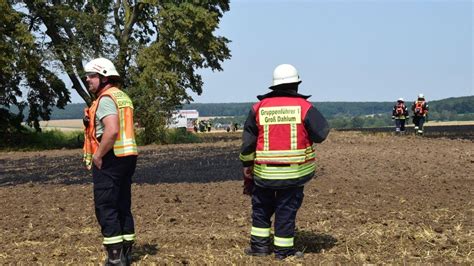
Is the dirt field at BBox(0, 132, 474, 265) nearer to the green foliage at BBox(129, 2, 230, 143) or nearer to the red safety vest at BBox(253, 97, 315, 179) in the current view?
the red safety vest at BBox(253, 97, 315, 179)

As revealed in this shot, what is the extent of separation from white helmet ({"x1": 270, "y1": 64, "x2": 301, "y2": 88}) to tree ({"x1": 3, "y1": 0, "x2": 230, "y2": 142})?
79.6 ft

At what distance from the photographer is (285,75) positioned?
668 cm

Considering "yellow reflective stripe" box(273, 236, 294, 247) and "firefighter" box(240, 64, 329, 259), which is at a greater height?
"firefighter" box(240, 64, 329, 259)

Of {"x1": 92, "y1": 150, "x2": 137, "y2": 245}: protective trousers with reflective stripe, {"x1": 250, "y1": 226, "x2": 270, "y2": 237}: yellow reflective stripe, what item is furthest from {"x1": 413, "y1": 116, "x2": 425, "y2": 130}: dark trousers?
{"x1": 92, "y1": 150, "x2": 137, "y2": 245}: protective trousers with reflective stripe

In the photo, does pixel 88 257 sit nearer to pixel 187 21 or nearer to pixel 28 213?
pixel 28 213

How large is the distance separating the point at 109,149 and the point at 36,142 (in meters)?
27.9

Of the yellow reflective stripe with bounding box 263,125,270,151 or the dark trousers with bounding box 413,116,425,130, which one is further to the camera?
the dark trousers with bounding box 413,116,425,130

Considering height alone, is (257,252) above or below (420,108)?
below

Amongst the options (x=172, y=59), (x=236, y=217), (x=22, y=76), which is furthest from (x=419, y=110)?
(x=236, y=217)

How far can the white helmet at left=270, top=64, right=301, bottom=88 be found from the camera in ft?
21.9

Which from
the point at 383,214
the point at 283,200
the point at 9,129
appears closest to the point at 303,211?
the point at 383,214

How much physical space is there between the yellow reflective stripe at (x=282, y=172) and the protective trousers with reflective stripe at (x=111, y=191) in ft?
3.96

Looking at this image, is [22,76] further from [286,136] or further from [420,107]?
[286,136]

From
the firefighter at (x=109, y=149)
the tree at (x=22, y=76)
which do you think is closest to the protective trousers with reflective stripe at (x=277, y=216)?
the firefighter at (x=109, y=149)
